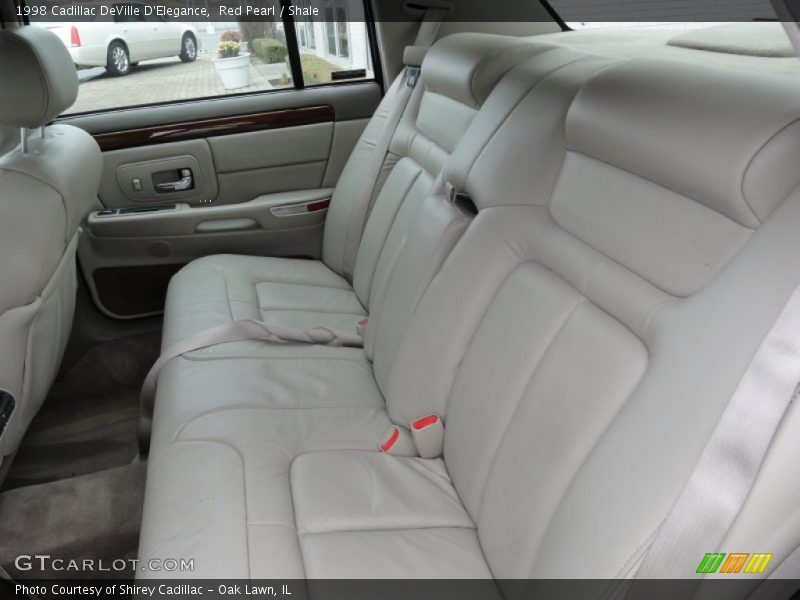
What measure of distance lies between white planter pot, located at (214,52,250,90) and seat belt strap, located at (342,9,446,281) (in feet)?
2.11

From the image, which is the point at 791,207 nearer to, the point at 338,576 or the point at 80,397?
the point at 338,576

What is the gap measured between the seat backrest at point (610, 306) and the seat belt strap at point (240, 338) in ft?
1.64

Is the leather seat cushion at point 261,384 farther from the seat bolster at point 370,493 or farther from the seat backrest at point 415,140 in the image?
the seat backrest at point 415,140

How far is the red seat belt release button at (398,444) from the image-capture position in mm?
1454

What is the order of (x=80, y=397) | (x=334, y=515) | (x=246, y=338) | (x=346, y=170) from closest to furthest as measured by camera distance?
(x=334, y=515)
(x=246, y=338)
(x=80, y=397)
(x=346, y=170)

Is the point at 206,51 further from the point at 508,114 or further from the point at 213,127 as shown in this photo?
the point at 508,114

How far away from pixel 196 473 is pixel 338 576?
1.12 ft

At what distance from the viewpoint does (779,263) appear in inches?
32.6

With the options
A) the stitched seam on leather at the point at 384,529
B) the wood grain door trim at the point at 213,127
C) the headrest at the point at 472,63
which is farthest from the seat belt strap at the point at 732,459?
the wood grain door trim at the point at 213,127

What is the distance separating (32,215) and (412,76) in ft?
3.90

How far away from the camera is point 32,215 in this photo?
1571 mm

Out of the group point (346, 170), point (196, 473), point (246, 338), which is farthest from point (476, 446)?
point (346, 170)

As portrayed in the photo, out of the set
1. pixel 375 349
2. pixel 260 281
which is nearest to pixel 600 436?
pixel 375 349
